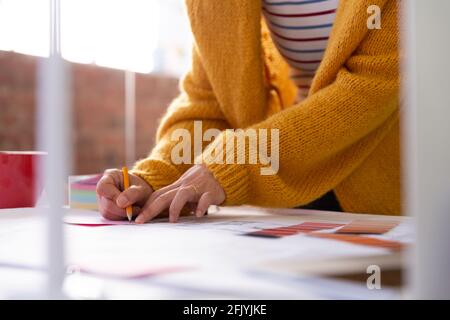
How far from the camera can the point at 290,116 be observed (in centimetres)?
63

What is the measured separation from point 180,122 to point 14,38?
27.4 inches

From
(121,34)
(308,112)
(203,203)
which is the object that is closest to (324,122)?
(308,112)

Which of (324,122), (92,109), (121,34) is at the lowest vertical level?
(324,122)

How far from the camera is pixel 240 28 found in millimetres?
755

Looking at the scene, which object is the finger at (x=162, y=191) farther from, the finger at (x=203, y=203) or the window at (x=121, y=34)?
the window at (x=121, y=34)

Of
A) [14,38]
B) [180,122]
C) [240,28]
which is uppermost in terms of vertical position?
[14,38]

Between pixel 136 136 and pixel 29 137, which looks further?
pixel 136 136

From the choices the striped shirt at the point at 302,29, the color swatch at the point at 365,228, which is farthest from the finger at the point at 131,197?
the striped shirt at the point at 302,29

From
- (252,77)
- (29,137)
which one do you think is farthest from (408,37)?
(29,137)

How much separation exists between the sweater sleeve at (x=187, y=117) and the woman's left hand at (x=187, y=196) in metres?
0.09

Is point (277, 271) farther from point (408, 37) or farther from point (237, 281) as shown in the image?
point (408, 37)

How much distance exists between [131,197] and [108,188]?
36 mm

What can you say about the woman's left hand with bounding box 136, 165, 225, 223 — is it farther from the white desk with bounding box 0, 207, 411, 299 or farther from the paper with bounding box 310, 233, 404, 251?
the paper with bounding box 310, 233, 404, 251

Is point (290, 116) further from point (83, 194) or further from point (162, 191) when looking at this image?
point (83, 194)
